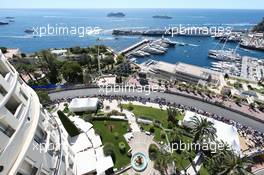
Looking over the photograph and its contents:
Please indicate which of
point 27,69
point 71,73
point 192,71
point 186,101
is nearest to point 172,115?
point 186,101

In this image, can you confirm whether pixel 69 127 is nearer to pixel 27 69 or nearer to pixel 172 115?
pixel 172 115

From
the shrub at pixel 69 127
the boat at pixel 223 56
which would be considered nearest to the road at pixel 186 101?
the shrub at pixel 69 127

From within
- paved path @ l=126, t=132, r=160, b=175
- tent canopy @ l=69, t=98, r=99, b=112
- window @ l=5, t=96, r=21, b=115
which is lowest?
paved path @ l=126, t=132, r=160, b=175

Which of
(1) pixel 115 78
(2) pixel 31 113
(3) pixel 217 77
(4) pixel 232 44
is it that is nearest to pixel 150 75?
(1) pixel 115 78

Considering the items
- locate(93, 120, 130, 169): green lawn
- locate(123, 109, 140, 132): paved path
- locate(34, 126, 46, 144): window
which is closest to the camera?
locate(34, 126, 46, 144): window

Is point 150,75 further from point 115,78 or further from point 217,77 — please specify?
point 217,77

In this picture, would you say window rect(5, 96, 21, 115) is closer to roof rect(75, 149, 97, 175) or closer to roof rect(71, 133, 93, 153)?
roof rect(75, 149, 97, 175)

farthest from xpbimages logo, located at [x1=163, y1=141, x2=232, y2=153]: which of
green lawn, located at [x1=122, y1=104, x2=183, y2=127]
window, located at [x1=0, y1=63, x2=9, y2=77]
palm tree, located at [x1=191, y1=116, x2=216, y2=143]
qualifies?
window, located at [x1=0, y1=63, x2=9, y2=77]

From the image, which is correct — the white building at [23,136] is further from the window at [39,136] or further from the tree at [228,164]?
the tree at [228,164]
